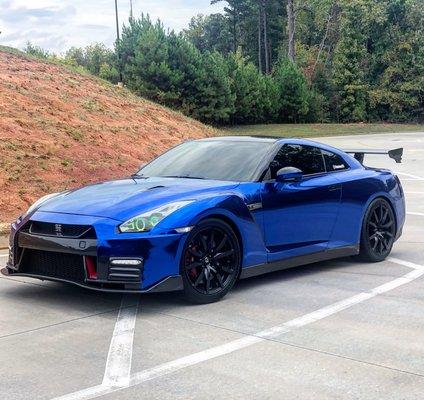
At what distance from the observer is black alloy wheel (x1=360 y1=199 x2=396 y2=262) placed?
759 cm

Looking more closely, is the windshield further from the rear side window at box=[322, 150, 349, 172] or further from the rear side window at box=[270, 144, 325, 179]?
the rear side window at box=[322, 150, 349, 172]

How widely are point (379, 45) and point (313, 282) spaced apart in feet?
197

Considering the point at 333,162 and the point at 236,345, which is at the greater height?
the point at 333,162

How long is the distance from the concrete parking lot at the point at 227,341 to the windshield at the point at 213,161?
1.08 metres

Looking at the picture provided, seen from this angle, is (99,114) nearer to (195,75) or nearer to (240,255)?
(240,255)

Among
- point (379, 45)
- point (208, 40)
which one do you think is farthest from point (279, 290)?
point (208, 40)

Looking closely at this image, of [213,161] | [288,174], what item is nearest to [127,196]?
[213,161]

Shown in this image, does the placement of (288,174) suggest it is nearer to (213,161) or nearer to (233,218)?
(213,161)

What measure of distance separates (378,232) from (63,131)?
11.0 meters

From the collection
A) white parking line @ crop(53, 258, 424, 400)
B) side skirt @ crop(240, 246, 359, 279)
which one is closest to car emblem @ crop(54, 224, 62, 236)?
side skirt @ crop(240, 246, 359, 279)

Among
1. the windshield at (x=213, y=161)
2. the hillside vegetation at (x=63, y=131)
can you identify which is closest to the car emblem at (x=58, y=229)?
the windshield at (x=213, y=161)

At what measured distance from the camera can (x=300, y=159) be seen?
7176 millimetres

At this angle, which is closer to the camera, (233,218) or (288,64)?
(233,218)

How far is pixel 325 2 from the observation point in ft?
232
